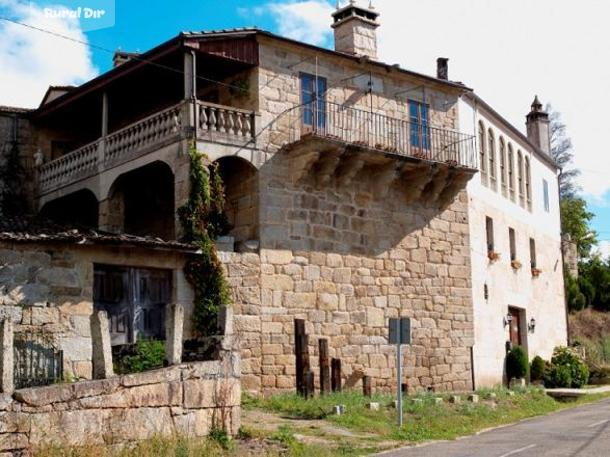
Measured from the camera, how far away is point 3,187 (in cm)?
2402

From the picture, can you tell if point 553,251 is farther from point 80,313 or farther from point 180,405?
point 180,405

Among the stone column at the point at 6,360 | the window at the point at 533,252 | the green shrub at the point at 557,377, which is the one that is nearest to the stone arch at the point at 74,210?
the stone column at the point at 6,360

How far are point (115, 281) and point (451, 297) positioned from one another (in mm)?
9853

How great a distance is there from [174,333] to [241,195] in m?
8.15

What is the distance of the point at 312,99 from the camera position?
71.7 ft

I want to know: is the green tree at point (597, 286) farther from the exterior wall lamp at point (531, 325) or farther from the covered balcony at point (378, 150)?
the covered balcony at point (378, 150)

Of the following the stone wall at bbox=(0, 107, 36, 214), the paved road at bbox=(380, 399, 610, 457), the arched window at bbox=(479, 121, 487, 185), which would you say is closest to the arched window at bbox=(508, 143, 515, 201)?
the arched window at bbox=(479, 121, 487, 185)

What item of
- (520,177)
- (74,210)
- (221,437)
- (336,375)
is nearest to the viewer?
(221,437)

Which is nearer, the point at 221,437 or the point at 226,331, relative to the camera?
the point at 221,437

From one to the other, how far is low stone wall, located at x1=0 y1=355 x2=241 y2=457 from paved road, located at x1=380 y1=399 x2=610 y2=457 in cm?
278

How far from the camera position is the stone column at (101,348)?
12008 millimetres

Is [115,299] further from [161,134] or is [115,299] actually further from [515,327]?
[515,327]

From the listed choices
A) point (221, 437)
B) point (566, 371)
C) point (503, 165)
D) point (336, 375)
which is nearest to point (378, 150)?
point (336, 375)

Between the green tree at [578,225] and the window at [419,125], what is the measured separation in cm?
2469
